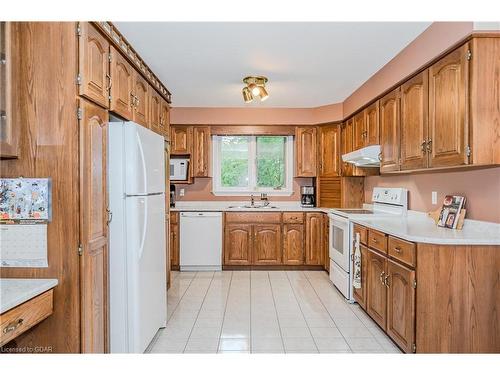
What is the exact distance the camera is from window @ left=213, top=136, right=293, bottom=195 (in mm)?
5418

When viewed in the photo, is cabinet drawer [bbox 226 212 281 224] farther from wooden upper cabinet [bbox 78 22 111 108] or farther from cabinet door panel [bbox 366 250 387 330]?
wooden upper cabinet [bbox 78 22 111 108]

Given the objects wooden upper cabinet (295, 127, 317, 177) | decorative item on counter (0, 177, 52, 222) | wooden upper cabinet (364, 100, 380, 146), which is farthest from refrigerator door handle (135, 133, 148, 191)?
wooden upper cabinet (295, 127, 317, 177)

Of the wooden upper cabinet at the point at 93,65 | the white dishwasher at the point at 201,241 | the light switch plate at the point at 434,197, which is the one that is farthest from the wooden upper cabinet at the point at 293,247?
the wooden upper cabinet at the point at 93,65

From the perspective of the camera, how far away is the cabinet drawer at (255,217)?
484 centimetres

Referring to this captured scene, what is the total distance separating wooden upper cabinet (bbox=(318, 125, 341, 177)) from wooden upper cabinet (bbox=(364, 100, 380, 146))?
964mm

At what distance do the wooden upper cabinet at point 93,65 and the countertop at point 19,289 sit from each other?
974 mm

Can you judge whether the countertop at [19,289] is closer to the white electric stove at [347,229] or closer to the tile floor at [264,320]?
the tile floor at [264,320]

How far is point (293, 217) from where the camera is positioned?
190 inches

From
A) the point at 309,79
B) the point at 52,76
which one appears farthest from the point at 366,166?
the point at 52,76

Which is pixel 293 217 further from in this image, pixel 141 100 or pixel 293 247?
pixel 141 100

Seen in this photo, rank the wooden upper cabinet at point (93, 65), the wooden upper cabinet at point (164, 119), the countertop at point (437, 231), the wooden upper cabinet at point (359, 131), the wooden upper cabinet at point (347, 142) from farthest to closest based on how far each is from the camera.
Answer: the wooden upper cabinet at point (347, 142) < the wooden upper cabinet at point (359, 131) < the wooden upper cabinet at point (164, 119) < the countertop at point (437, 231) < the wooden upper cabinet at point (93, 65)

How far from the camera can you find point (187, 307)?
3389mm

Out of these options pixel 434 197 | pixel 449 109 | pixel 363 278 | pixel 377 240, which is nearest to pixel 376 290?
pixel 363 278

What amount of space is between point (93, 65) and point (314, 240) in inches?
147
